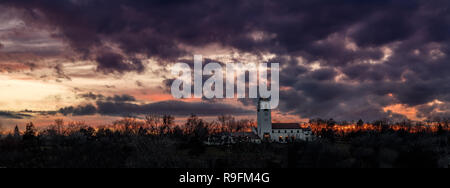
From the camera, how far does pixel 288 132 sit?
3836 inches

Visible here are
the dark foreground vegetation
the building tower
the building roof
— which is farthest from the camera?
the building roof

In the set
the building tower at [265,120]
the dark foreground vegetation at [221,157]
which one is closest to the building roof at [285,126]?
the building tower at [265,120]

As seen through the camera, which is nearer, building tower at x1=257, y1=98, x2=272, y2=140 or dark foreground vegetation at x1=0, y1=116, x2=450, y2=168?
dark foreground vegetation at x1=0, y1=116, x2=450, y2=168

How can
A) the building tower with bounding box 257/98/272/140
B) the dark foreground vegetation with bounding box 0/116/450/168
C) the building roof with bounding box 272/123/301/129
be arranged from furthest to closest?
the building roof with bounding box 272/123/301/129 → the building tower with bounding box 257/98/272/140 → the dark foreground vegetation with bounding box 0/116/450/168

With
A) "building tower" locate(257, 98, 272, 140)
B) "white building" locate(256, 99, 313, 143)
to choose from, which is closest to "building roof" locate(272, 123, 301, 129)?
"white building" locate(256, 99, 313, 143)

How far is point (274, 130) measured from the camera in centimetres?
9675

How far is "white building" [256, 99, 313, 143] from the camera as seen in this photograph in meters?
95.3

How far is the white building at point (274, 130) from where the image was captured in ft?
313

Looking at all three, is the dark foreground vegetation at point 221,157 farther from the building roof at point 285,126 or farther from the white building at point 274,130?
the building roof at point 285,126

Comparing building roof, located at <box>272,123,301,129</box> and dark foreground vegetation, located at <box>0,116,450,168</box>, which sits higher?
building roof, located at <box>272,123,301,129</box>

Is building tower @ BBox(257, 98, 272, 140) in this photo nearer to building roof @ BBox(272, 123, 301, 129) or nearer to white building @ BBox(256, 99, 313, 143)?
white building @ BBox(256, 99, 313, 143)
